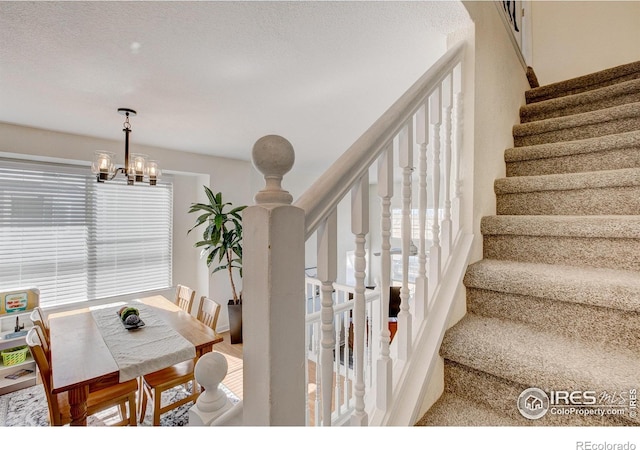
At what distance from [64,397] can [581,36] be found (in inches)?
208

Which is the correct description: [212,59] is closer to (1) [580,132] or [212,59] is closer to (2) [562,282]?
(2) [562,282]

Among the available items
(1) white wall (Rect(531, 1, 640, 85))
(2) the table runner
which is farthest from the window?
(1) white wall (Rect(531, 1, 640, 85))

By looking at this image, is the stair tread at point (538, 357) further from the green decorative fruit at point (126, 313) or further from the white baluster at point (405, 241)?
the green decorative fruit at point (126, 313)

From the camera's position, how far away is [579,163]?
55.6 inches

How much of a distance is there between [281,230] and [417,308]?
2.19 feet

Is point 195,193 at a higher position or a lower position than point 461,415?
higher

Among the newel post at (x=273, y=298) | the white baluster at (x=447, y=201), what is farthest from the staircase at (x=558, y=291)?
the newel post at (x=273, y=298)

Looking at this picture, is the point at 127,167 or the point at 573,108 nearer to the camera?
the point at 573,108

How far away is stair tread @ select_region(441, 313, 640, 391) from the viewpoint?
28.3 inches

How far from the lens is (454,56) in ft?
3.81

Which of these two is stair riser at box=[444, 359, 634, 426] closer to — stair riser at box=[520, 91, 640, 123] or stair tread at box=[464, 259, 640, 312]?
stair tread at box=[464, 259, 640, 312]

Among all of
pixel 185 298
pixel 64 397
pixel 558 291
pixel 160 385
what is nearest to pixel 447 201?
pixel 558 291

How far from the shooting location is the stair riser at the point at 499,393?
708mm

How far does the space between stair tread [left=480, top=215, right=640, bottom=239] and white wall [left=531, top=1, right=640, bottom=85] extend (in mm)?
2626
